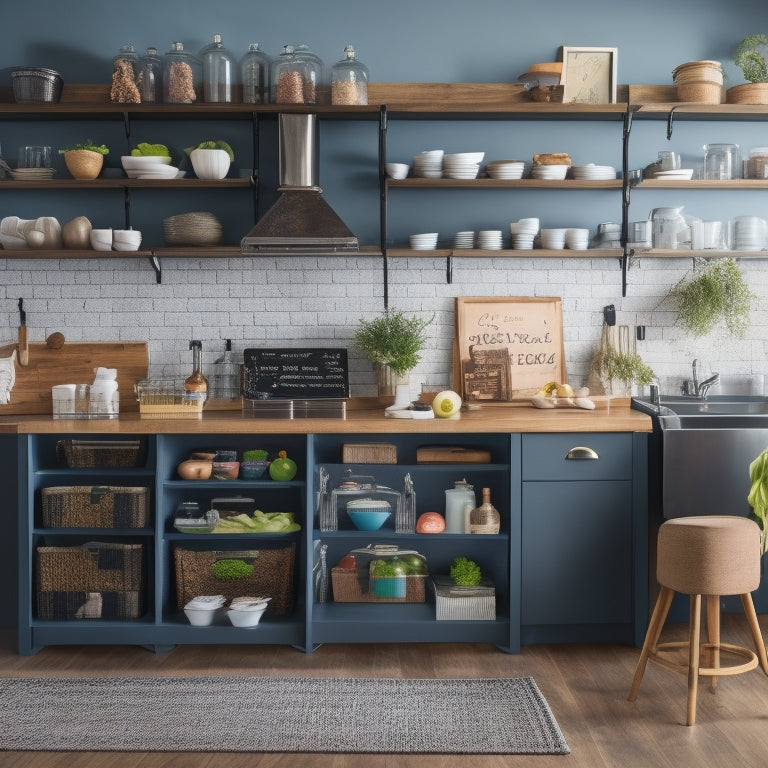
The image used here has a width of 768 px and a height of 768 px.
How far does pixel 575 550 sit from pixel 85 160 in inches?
121

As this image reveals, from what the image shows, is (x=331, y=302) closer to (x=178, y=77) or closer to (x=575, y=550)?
(x=178, y=77)

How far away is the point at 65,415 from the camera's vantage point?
4324mm

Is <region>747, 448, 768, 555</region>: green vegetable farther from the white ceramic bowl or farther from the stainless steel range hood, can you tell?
the white ceramic bowl

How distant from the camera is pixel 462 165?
455 centimetres

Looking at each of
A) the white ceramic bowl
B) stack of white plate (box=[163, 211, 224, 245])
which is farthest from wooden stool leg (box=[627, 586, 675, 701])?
the white ceramic bowl

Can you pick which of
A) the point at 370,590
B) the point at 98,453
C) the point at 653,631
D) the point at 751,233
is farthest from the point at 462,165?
the point at 653,631

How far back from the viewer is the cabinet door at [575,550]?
13.3ft

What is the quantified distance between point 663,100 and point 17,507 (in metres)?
3.84

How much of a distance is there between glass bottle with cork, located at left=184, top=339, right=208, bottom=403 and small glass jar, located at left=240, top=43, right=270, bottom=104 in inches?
50.7

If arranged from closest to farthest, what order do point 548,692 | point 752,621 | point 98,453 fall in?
point 752,621 → point 548,692 → point 98,453

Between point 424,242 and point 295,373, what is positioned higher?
point 424,242

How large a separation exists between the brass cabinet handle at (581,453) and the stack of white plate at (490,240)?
116 centimetres

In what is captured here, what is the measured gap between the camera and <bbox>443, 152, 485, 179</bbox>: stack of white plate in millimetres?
4539

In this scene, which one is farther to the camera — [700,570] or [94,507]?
[94,507]
